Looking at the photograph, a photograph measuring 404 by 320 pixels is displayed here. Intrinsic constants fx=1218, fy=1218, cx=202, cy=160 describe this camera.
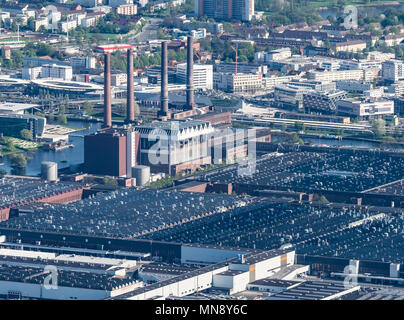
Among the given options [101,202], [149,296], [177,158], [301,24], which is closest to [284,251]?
[149,296]

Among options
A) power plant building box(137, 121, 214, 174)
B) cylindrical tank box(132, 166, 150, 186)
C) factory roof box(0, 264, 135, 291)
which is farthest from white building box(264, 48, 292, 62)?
factory roof box(0, 264, 135, 291)

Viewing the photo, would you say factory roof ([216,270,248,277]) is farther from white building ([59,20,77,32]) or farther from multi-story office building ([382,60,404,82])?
white building ([59,20,77,32])

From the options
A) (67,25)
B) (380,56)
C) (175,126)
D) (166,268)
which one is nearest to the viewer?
(166,268)

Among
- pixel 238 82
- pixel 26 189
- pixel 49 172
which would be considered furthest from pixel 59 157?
Result: pixel 238 82

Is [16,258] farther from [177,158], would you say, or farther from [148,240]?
[177,158]

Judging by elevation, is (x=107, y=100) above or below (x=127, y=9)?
below

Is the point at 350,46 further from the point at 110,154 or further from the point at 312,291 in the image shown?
the point at 312,291

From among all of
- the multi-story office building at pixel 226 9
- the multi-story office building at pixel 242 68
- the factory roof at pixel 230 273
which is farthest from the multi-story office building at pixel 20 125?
the multi-story office building at pixel 226 9
